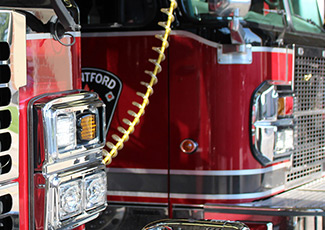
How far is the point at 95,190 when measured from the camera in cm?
245

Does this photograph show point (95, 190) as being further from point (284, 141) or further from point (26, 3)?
point (284, 141)

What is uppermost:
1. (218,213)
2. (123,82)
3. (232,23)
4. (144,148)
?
(232,23)

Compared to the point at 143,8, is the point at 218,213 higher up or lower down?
lower down

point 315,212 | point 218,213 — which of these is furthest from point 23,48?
point 315,212

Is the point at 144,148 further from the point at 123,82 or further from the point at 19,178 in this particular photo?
the point at 19,178

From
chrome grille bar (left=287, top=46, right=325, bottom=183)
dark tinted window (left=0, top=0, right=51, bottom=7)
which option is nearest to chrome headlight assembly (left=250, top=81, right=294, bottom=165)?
chrome grille bar (left=287, top=46, right=325, bottom=183)

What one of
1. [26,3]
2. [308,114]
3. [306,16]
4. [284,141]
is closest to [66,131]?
[26,3]

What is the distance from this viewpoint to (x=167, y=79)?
3660 millimetres

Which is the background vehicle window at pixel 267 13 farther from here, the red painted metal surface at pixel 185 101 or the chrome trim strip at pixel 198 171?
the chrome trim strip at pixel 198 171

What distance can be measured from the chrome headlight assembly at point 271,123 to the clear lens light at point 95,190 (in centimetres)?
143

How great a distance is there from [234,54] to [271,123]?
0.52 metres

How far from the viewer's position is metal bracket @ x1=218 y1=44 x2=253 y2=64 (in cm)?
355

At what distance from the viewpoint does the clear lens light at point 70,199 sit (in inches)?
88.9

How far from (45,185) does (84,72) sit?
170 centimetres
